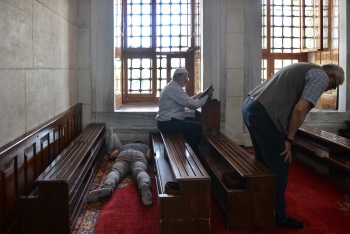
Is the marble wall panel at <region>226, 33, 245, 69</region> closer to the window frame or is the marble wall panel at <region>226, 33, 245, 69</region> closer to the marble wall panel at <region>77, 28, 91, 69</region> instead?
the window frame

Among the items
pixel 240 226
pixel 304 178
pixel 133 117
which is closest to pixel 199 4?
pixel 133 117

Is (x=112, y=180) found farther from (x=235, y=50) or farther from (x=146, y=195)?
(x=235, y=50)

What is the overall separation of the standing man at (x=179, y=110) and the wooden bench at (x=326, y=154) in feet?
4.69

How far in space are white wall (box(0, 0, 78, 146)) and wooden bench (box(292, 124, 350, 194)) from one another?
3129mm

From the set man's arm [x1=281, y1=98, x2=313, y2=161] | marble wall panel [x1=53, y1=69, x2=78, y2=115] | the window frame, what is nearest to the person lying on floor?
marble wall panel [x1=53, y1=69, x2=78, y2=115]

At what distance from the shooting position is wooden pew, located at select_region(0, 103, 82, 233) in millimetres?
3293

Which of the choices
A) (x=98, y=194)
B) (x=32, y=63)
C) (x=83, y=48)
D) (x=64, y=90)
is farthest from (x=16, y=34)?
(x=83, y=48)

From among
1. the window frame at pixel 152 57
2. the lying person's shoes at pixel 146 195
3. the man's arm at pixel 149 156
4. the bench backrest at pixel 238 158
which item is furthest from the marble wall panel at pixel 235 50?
the lying person's shoes at pixel 146 195

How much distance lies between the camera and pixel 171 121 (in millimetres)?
5891

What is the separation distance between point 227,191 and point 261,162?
541mm

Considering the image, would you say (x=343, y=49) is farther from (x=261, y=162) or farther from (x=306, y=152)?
(x=261, y=162)

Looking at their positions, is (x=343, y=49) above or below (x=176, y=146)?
above

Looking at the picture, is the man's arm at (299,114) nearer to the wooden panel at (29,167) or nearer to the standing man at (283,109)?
the standing man at (283,109)

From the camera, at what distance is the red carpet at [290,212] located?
12.0ft
